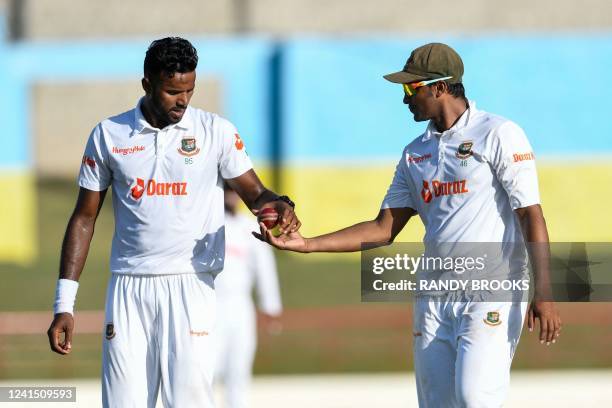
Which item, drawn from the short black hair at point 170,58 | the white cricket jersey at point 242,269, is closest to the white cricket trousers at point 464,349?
the short black hair at point 170,58

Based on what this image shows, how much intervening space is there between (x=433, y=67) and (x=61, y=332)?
86.5 inches

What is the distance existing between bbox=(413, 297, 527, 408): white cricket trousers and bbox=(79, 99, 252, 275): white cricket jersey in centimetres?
109

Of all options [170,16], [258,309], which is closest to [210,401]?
[258,309]

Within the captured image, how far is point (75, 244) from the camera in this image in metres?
6.28

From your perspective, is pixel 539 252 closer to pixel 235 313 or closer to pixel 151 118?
pixel 151 118

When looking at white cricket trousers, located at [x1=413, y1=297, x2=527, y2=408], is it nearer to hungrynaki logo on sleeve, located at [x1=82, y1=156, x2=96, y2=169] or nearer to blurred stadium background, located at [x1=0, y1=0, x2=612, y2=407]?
hungrynaki logo on sleeve, located at [x1=82, y1=156, x2=96, y2=169]

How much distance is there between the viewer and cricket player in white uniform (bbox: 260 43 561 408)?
6.11 m

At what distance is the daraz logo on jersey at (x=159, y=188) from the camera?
6180 mm

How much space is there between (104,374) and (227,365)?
14.4ft

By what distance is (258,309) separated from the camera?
18.4 meters

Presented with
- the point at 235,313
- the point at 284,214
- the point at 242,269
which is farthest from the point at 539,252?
the point at 242,269

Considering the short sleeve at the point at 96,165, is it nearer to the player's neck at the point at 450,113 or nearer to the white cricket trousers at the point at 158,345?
the white cricket trousers at the point at 158,345

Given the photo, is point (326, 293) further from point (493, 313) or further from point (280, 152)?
point (493, 313)

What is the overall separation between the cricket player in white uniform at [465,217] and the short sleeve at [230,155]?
35cm
